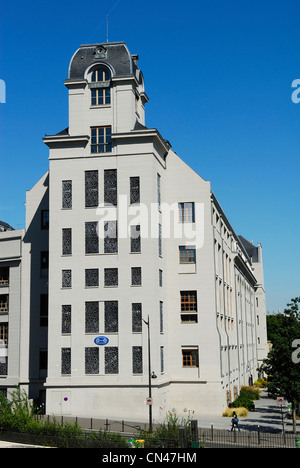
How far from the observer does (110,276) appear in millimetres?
51125

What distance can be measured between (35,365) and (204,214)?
22.5 m

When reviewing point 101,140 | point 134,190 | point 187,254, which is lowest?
point 187,254

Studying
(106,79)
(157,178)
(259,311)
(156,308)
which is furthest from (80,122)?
(259,311)

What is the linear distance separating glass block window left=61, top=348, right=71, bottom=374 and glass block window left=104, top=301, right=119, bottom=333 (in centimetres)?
399

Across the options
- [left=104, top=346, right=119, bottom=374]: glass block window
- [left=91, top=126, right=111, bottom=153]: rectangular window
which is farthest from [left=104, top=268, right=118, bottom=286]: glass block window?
[left=91, top=126, right=111, bottom=153]: rectangular window

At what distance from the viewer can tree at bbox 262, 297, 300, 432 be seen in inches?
1714

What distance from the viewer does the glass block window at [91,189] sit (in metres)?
52.3

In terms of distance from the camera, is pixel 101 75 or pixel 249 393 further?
pixel 249 393

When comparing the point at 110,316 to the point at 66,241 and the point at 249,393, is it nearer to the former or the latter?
the point at 66,241

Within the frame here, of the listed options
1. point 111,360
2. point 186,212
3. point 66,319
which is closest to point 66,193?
point 66,319

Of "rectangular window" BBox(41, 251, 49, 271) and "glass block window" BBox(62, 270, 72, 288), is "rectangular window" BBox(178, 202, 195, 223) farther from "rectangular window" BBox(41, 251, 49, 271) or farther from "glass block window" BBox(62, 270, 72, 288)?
"rectangular window" BBox(41, 251, 49, 271)

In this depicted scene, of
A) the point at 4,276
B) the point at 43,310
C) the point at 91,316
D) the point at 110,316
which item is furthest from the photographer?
the point at 4,276

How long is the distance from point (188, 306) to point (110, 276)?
889 cm
